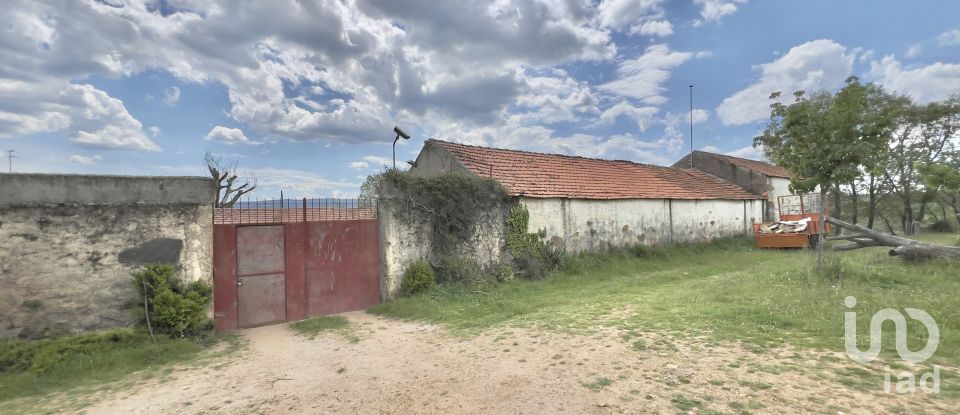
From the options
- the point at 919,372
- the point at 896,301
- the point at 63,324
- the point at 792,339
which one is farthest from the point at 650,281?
the point at 63,324

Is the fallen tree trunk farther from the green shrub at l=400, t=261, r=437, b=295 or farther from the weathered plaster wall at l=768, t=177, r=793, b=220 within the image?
the weathered plaster wall at l=768, t=177, r=793, b=220

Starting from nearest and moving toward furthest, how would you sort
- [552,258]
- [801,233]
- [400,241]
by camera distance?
[400,241]
[552,258]
[801,233]

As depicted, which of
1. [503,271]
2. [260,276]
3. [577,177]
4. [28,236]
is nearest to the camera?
[28,236]

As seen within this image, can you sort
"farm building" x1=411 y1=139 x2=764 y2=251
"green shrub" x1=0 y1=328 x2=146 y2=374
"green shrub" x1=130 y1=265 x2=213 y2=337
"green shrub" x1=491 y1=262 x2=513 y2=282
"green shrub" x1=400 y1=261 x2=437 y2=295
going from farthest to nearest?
"farm building" x1=411 y1=139 x2=764 y2=251, "green shrub" x1=491 y1=262 x2=513 y2=282, "green shrub" x1=400 y1=261 x2=437 y2=295, "green shrub" x1=130 y1=265 x2=213 y2=337, "green shrub" x1=0 y1=328 x2=146 y2=374

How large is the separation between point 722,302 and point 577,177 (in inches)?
309

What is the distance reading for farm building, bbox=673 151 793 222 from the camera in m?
22.0

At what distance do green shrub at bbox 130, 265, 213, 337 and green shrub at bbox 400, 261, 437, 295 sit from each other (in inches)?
146

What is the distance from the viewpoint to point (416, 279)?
9.33 metres

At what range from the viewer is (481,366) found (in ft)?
16.9

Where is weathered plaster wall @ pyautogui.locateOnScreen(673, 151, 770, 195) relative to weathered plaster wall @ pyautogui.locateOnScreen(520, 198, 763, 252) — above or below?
above

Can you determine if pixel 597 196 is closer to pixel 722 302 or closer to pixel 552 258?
pixel 552 258

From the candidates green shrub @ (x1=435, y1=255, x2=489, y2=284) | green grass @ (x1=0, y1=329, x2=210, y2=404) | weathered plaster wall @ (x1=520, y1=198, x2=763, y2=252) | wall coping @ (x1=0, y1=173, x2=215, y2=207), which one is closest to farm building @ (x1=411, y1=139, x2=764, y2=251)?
weathered plaster wall @ (x1=520, y1=198, x2=763, y2=252)

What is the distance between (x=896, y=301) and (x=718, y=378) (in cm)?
491

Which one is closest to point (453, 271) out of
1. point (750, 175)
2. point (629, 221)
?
point (629, 221)
